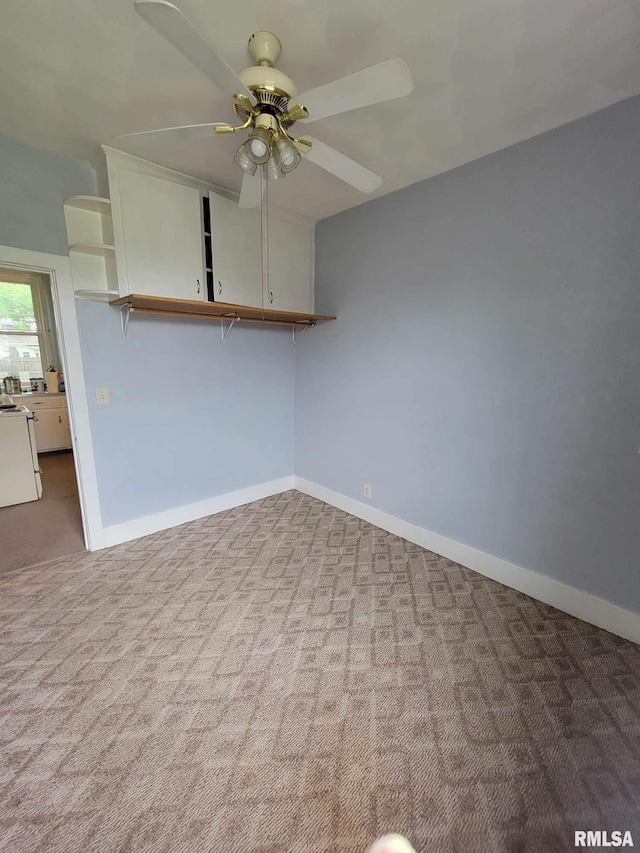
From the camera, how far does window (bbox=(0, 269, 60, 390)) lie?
4891mm

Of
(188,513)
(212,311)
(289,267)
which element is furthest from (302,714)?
(289,267)

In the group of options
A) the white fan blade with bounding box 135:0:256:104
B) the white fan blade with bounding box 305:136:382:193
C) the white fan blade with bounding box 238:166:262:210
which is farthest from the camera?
the white fan blade with bounding box 238:166:262:210

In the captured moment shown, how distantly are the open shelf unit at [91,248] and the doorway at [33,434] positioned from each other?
0.25 meters

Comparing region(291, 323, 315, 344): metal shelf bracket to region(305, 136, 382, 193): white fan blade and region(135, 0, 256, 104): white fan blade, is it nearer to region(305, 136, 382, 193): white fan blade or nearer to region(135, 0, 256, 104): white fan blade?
region(305, 136, 382, 193): white fan blade

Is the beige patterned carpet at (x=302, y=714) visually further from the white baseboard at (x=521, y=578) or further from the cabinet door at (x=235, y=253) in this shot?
the cabinet door at (x=235, y=253)

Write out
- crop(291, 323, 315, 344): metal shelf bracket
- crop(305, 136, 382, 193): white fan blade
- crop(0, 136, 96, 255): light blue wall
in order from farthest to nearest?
crop(291, 323, 315, 344): metal shelf bracket < crop(0, 136, 96, 255): light blue wall < crop(305, 136, 382, 193): white fan blade

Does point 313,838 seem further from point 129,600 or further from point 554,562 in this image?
point 554,562

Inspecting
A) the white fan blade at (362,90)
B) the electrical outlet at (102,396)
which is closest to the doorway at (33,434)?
the electrical outlet at (102,396)

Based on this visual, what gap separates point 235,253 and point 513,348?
2.04 m

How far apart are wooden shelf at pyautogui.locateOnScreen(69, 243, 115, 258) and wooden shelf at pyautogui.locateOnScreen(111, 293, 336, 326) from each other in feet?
1.01

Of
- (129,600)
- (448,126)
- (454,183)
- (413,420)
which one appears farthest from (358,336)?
(129,600)

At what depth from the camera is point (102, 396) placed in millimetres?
2455

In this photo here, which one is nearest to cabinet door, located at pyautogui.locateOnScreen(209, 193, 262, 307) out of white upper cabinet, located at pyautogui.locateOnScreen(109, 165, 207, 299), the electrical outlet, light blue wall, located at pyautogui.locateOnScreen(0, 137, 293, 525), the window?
white upper cabinet, located at pyautogui.locateOnScreen(109, 165, 207, 299)

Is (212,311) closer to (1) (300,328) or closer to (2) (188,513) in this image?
(1) (300,328)
